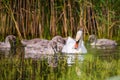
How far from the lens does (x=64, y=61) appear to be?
10.9 metres

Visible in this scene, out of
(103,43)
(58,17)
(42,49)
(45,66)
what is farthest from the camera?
(58,17)

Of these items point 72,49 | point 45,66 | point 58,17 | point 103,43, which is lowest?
point 103,43

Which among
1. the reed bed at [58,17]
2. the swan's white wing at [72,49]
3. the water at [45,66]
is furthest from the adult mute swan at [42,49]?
the reed bed at [58,17]

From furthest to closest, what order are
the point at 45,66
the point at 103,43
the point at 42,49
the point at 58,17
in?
1. the point at 58,17
2. the point at 103,43
3. the point at 42,49
4. the point at 45,66

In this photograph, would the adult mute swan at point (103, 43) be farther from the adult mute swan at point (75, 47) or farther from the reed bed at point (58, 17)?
the adult mute swan at point (75, 47)

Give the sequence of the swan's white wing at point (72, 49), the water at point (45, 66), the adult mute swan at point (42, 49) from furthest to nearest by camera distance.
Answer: the swan's white wing at point (72, 49), the adult mute swan at point (42, 49), the water at point (45, 66)

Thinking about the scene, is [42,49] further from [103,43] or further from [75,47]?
[103,43]

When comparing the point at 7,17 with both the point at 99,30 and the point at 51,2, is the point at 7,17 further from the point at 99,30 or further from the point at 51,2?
the point at 99,30

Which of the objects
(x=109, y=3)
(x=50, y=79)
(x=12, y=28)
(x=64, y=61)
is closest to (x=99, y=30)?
(x=109, y=3)

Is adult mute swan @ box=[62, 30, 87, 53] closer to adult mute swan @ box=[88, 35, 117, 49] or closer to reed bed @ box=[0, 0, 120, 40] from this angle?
adult mute swan @ box=[88, 35, 117, 49]

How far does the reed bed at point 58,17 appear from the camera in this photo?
18125 mm

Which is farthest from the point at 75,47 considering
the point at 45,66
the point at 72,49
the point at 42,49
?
the point at 45,66

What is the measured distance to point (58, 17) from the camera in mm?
19078

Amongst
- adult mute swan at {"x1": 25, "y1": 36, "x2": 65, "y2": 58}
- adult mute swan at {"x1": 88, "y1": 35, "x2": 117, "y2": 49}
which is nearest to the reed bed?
adult mute swan at {"x1": 88, "y1": 35, "x2": 117, "y2": 49}
